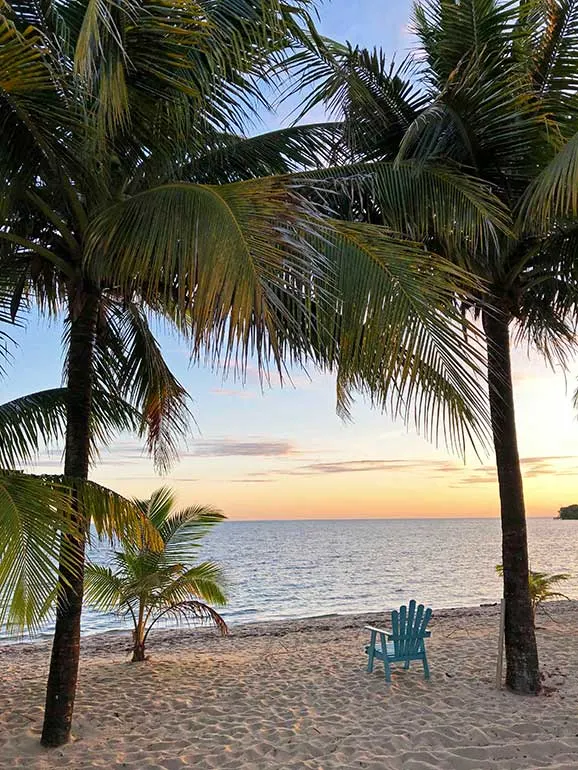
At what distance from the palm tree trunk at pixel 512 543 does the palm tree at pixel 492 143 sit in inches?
0.4

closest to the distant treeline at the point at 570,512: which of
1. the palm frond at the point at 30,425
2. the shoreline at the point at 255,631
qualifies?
the shoreline at the point at 255,631

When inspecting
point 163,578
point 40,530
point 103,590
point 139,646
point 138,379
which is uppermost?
point 138,379

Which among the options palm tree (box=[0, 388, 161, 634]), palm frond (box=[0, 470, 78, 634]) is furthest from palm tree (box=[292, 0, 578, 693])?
palm frond (box=[0, 470, 78, 634])

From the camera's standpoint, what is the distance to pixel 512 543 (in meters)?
5.73

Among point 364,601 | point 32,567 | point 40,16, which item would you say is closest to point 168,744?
point 32,567

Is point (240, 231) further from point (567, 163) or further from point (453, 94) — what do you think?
point (453, 94)

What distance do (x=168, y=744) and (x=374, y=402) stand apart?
10.2 feet

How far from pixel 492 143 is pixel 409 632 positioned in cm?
479

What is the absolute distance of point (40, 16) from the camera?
3.73 metres

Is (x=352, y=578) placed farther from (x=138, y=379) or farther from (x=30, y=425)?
(x=30, y=425)

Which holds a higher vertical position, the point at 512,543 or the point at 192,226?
the point at 192,226

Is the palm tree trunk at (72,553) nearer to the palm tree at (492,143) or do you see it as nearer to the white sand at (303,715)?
the white sand at (303,715)

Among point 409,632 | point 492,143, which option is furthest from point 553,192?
point 409,632

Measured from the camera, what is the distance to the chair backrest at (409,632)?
20.6ft
